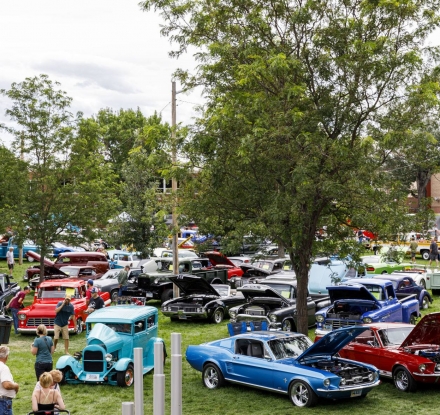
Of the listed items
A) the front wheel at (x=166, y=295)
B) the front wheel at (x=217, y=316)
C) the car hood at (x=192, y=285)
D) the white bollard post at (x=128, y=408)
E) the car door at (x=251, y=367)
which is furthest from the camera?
the front wheel at (x=166, y=295)

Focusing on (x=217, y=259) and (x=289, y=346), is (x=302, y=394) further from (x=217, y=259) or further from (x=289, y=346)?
(x=217, y=259)

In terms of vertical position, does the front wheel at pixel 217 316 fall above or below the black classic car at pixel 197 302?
below

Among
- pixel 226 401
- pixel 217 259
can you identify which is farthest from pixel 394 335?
pixel 217 259

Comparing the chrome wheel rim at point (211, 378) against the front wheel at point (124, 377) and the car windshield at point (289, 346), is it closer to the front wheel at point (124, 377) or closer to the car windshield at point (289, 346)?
the car windshield at point (289, 346)

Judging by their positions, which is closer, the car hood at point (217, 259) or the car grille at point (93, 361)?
the car grille at point (93, 361)

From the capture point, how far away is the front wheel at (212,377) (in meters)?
14.1

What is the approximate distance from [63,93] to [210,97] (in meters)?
11.6

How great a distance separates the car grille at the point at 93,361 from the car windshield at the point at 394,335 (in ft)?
19.4

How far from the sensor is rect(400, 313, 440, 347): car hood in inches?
576

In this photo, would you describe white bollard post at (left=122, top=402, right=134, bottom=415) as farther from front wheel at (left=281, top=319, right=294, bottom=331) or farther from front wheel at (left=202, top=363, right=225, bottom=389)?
front wheel at (left=281, top=319, right=294, bottom=331)

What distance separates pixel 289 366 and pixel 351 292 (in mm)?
6274

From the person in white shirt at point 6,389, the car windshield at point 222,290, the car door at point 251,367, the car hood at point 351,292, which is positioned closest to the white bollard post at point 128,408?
the person in white shirt at point 6,389

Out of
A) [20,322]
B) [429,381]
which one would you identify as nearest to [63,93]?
[20,322]

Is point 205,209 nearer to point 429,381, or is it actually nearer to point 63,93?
point 429,381
